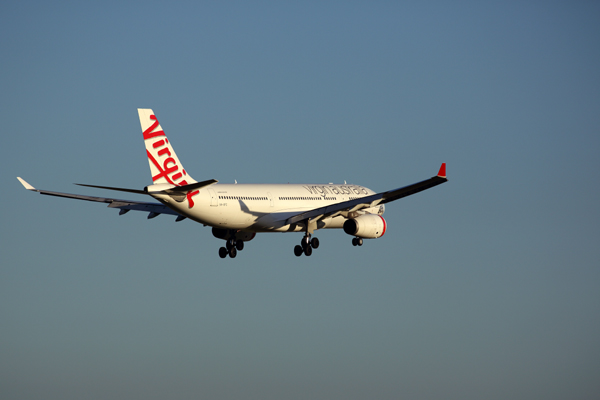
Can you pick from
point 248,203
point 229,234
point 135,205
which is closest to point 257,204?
point 248,203

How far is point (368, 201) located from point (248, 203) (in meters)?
7.71

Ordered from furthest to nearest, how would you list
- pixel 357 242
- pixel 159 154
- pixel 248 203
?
pixel 357 242, pixel 248 203, pixel 159 154

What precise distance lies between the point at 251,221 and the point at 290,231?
383 centimetres

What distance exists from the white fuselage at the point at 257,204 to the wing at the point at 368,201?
4.05 ft

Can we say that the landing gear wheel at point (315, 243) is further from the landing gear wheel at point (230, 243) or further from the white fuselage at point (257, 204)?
the landing gear wheel at point (230, 243)

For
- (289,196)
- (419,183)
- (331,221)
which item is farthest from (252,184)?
(419,183)

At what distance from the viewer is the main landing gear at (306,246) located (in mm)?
61875

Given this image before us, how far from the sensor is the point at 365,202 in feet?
190

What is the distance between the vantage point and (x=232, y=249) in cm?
6344

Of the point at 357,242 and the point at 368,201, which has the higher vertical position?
the point at 368,201

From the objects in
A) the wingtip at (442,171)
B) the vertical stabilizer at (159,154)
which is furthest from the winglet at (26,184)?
the wingtip at (442,171)

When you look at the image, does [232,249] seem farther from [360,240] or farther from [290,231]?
[360,240]

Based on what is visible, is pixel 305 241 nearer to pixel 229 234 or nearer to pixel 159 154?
pixel 229 234

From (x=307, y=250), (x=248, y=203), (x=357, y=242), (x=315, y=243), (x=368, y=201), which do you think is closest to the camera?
(x=368, y=201)
